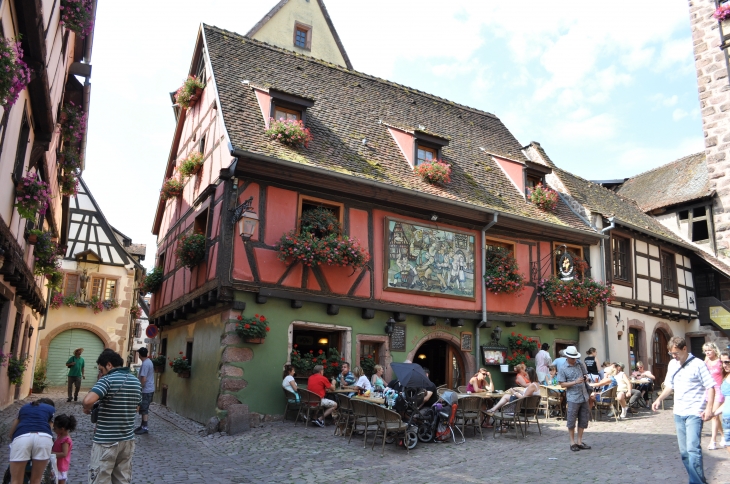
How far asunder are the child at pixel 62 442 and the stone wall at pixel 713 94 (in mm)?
13671

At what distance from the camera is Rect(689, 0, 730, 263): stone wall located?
14273 mm

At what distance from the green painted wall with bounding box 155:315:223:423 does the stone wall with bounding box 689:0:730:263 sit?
11623mm

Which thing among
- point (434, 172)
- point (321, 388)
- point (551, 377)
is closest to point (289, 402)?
point (321, 388)

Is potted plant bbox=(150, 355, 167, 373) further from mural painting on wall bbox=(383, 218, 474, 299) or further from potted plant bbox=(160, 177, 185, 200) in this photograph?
mural painting on wall bbox=(383, 218, 474, 299)

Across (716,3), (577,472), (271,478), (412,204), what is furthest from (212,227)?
(716,3)

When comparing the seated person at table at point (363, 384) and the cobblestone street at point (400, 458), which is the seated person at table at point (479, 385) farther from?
the seated person at table at point (363, 384)

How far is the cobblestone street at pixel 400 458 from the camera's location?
731cm

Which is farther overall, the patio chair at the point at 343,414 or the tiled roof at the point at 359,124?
the tiled roof at the point at 359,124

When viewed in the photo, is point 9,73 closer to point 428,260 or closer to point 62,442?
point 62,442

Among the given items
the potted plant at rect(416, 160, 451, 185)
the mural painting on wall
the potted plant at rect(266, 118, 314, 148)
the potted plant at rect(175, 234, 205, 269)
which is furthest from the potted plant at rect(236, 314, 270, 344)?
the potted plant at rect(416, 160, 451, 185)

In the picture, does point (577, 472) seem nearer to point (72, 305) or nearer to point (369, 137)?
point (369, 137)

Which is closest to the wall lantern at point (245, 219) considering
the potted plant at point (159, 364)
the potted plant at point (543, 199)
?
the potted plant at point (159, 364)

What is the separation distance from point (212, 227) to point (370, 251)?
11.1ft

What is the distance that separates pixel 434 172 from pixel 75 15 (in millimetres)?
8014
